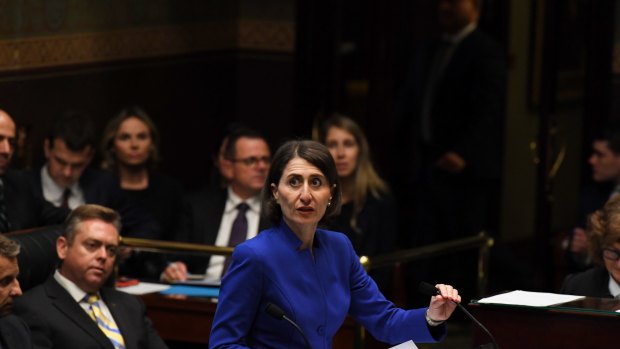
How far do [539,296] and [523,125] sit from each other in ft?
17.4

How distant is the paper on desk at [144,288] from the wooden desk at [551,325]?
88.2 inches

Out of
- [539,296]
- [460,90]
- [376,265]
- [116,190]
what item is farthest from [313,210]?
[460,90]

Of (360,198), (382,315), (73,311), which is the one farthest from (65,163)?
(382,315)

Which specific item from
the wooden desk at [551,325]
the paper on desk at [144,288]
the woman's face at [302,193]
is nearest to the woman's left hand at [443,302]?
the wooden desk at [551,325]

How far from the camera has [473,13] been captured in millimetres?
8133

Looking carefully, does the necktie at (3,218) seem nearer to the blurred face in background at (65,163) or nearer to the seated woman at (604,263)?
the blurred face in background at (65,163)

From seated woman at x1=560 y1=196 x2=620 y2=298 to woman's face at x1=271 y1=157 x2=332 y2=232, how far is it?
1.25 metres

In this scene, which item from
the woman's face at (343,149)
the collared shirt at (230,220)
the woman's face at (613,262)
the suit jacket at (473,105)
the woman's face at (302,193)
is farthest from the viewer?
the suit jacket at (473,105)

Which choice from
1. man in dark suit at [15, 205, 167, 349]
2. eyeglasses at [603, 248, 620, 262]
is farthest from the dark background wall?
eyeglasses at [603, 248, 620, 262]

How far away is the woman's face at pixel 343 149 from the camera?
657cm

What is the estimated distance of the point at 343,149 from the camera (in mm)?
6602

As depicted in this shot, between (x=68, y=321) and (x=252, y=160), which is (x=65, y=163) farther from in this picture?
(x=68, y=321)

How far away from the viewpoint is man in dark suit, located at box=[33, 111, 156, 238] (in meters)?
6.48

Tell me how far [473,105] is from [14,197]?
304 cm
